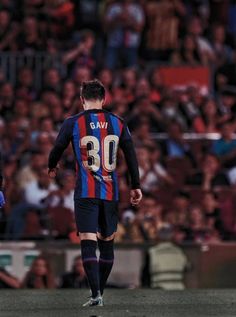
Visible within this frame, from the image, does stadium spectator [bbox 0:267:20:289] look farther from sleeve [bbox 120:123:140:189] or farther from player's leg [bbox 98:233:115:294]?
sleeve [bbox 120:123:140:189]

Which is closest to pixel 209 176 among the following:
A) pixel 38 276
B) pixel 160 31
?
pixel 38 276

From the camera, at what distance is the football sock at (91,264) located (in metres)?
11.1

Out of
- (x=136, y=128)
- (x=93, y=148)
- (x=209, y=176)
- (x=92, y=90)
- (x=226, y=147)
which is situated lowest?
(x=93, y=148)

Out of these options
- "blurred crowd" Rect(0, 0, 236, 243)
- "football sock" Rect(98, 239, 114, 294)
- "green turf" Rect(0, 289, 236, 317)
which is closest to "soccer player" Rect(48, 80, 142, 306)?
"football sock" Rect(98, 239, 114, 294)

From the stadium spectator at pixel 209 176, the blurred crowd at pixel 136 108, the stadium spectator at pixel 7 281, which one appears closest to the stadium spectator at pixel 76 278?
the stadium spectator at pixel 7 281

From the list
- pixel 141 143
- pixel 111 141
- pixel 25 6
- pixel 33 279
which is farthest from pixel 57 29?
pixel 111 141

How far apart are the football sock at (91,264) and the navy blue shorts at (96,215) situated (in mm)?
115

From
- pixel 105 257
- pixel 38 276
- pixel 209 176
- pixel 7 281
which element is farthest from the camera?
pixel 209 176

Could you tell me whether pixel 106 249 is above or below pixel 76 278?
→ above

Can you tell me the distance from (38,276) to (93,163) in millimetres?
4873

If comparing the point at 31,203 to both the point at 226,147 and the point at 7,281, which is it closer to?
the point at 7,281

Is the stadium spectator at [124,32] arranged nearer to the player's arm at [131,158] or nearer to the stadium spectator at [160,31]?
the stadium spectator at [160,31]

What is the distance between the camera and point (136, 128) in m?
19.0

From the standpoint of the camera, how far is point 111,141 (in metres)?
11.2
